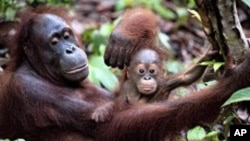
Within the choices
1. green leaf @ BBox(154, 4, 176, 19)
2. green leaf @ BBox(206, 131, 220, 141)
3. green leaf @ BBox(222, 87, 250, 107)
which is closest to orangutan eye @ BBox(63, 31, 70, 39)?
green leaf @ BBox(206, 131, 220, 141)

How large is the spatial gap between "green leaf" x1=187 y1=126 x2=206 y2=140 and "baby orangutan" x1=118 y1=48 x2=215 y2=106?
277 millimetres

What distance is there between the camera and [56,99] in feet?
15.3

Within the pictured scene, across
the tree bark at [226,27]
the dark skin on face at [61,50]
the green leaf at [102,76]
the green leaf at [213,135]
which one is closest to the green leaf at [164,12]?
the green leaf at [102,76]

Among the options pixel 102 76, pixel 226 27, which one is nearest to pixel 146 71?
pixel 226 27

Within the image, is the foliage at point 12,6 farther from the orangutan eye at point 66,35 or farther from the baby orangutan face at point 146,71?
the baby orangutan face at point 146,71

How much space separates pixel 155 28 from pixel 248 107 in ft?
4.35

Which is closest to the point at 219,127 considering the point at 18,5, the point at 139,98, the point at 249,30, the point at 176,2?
the point at 139,98

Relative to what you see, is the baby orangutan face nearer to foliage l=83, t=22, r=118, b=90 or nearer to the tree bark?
the tree bark

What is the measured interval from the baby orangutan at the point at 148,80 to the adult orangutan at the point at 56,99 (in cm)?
13

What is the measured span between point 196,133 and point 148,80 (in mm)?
451

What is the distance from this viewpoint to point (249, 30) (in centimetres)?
790

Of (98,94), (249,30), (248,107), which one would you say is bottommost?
(249,30)

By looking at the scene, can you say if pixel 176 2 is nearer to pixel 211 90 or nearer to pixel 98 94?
pixel 98 94

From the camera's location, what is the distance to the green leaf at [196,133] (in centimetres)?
459
